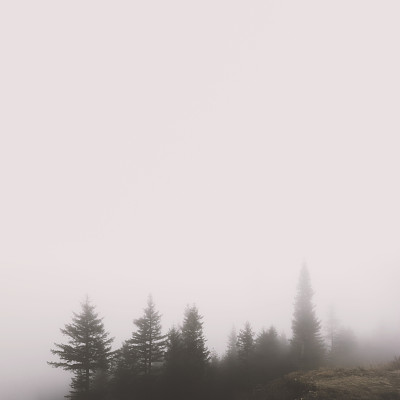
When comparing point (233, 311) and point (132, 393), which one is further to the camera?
point (233, 311)

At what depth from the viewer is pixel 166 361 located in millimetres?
23750

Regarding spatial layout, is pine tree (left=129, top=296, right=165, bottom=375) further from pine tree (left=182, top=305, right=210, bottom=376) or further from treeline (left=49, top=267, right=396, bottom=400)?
pine tree (left=182, top=305, right=210, bottom=376)

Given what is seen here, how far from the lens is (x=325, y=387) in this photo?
14.6 m

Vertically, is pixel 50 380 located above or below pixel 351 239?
below

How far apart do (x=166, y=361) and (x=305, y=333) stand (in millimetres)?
18898

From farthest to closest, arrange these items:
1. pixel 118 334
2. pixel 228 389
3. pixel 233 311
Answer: pixel 233 311
pixel 118 334
pixel 228 389

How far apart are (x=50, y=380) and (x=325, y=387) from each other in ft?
198

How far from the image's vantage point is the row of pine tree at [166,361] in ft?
68.1

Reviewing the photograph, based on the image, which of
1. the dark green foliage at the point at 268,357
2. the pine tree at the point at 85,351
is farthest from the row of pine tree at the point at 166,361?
the dark green foliage at the point at 268,357

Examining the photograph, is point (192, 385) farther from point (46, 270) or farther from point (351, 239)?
point (351, 239)

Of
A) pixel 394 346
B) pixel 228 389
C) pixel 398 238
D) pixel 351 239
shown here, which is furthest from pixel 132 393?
pixel 351 239

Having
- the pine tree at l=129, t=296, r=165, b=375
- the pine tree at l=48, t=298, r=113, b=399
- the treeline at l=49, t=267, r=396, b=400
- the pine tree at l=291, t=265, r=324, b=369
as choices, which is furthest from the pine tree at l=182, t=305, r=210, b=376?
the pine tree at l=291, t=265, r=324, b=369

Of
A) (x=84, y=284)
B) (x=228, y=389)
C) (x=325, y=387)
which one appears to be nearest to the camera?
(x=325, y=387)

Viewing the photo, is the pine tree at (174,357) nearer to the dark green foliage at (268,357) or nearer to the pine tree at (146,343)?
the pine tree at (146,343)
